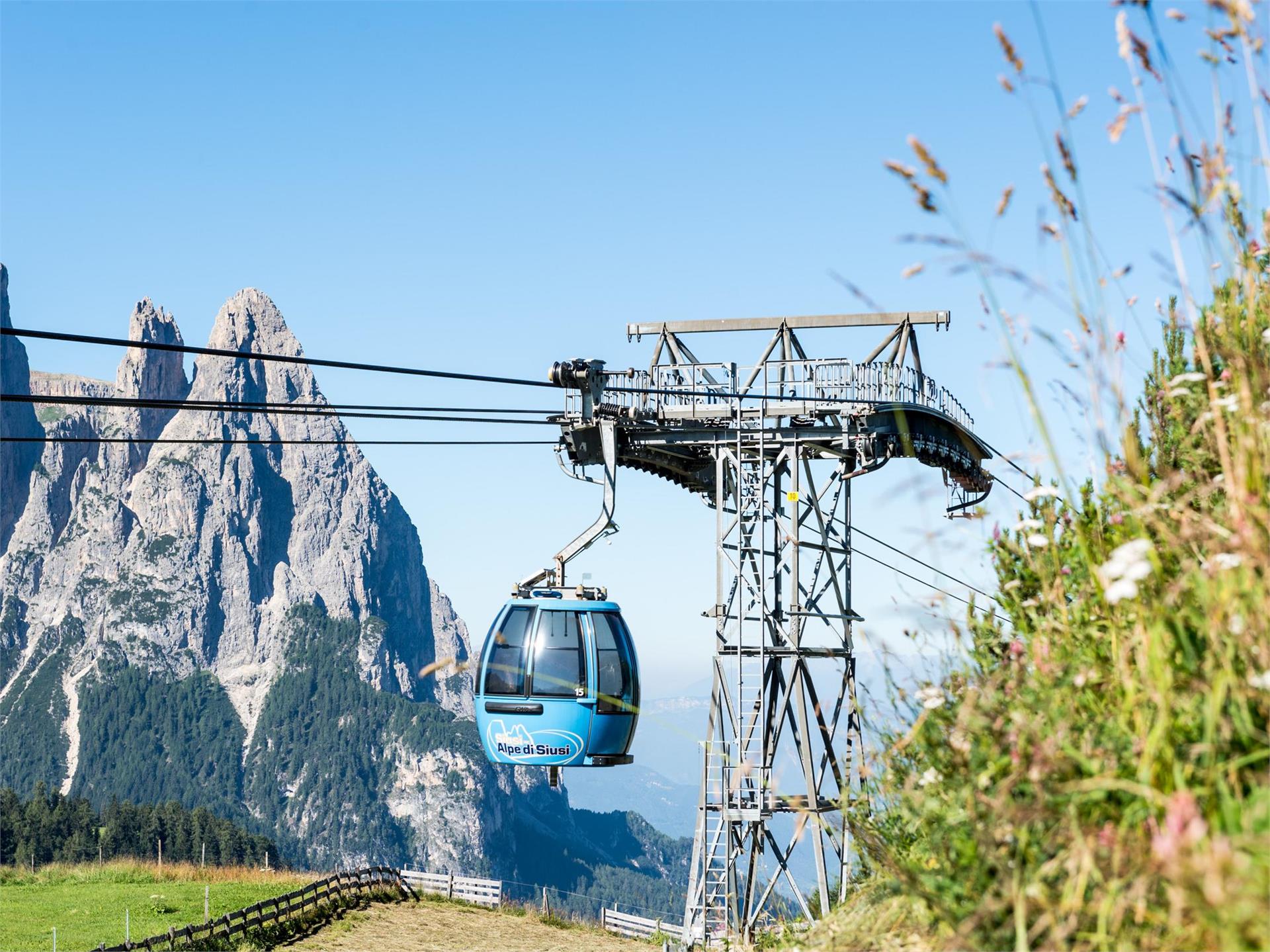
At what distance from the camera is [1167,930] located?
10.0 feet

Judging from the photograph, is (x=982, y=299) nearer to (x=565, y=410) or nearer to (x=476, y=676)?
(x=476, y=676)

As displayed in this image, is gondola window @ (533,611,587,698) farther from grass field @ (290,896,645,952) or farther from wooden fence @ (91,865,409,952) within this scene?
grass field @ (290,896,645,952)

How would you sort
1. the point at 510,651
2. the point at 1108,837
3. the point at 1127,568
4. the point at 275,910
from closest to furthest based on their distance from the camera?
the point at 1108,837, the point at 1127,568, the point at 510,651, the point at 275,910

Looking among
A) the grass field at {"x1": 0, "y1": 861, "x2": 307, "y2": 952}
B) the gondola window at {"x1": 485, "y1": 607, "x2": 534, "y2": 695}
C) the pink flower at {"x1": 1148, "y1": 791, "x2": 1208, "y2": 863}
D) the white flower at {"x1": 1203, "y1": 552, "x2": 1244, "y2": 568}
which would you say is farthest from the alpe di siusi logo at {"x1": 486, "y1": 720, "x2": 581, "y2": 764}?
the grass field at {"x1": 0, "y1": 861, "x2": 307, "y2": 952}

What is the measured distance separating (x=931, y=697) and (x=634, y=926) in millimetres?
32426

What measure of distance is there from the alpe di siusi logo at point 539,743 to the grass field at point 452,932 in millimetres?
11147

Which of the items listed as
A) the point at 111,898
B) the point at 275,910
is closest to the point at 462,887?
the point at 275,910

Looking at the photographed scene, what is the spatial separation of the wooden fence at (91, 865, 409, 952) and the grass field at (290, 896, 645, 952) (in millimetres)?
879

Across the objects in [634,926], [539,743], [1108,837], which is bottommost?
[634,926]

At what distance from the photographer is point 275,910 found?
28000 millimetres

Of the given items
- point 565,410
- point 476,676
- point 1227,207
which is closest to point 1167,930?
point 1227,207

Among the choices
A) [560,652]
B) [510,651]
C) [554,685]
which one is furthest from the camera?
[510,651]

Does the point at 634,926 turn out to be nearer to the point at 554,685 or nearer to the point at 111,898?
the point at 111,898

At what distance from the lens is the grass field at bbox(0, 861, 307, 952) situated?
88.7ft
